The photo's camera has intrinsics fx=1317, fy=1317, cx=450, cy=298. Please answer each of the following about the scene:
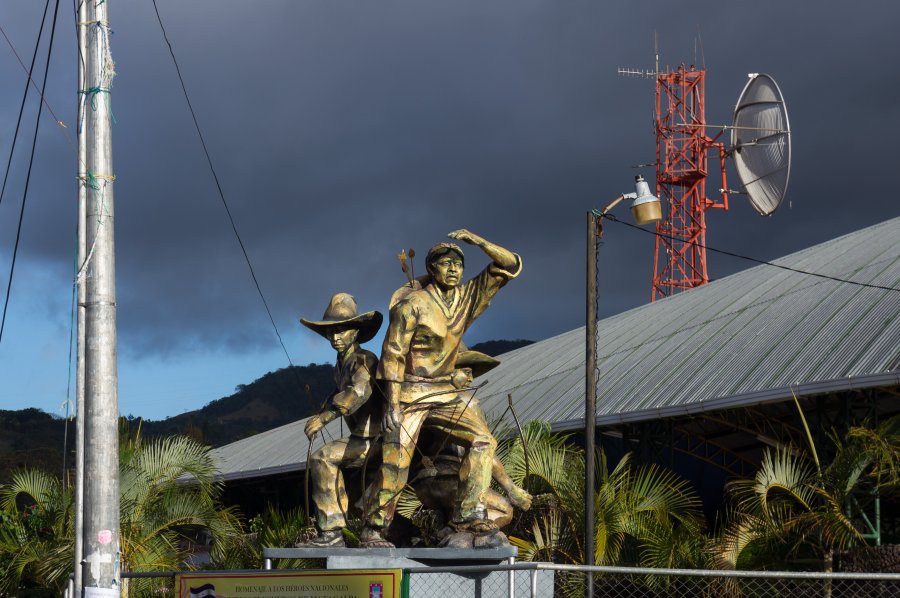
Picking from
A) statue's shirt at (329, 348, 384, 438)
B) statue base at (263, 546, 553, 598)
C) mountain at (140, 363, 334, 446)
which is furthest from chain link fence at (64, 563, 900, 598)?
mountain at (140, 363, 334, 446)

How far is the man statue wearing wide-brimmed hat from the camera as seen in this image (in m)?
10.8

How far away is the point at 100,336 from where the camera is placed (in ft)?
30.5

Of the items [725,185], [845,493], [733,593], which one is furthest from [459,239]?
[725,185]

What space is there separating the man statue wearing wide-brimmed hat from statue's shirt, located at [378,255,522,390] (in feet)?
1.19

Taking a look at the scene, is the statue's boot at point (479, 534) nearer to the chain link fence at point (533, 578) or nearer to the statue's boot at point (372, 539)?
the chain link fence at point (533, 578)

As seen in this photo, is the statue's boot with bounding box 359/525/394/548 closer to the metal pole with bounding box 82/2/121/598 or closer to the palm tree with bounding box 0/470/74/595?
the metal pole with bounding box 82/2/121/598

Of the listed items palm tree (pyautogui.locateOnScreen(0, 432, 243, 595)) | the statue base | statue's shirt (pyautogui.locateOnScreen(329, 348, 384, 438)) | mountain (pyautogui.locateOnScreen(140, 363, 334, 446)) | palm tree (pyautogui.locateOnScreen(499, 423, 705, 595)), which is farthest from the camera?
mountain (pyautogui.locateOnScreen(140, 363, 334, 446))

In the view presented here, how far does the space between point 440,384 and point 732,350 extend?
11.3 metres

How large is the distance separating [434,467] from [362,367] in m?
1.03

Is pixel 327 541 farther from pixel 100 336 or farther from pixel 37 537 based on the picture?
pixel 37 537

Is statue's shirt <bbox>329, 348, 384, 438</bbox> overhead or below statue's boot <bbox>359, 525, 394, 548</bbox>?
overhead

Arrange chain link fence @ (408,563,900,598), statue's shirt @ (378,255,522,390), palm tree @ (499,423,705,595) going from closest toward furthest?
chain link fence @ (408,563,900,598) < statue's shirt @ (378,255,522,390) < palm tree @ (499,423,705,595)

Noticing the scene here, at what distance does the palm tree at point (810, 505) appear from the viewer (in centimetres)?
1409

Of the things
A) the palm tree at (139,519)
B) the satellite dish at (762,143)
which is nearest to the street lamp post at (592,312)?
the palm tree at (139,519)
